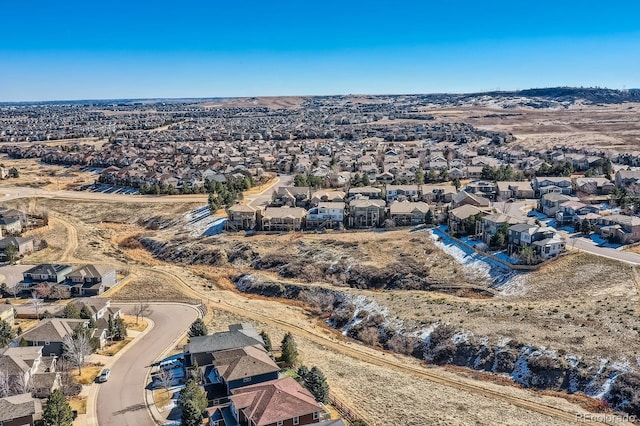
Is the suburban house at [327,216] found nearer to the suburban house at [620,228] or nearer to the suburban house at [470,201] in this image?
the suburban house at [470,201]

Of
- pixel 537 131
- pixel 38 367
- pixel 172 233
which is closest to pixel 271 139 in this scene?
pixel 537 131

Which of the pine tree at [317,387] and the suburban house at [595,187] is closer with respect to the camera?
the pine tree at [317,387]

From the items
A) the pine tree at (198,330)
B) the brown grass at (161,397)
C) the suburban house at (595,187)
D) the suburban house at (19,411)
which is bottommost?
the brown grass at (161,397)

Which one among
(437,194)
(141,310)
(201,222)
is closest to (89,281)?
(141,310)

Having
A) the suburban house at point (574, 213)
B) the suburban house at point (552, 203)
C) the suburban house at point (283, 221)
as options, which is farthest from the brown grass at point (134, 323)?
the suburban house at point (552, 203)

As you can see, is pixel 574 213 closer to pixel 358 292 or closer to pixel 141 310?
pixel 358 292

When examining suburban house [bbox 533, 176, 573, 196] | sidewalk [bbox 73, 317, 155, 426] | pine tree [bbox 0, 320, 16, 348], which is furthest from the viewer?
suburban house [bbox 533, 176, 573, 196]

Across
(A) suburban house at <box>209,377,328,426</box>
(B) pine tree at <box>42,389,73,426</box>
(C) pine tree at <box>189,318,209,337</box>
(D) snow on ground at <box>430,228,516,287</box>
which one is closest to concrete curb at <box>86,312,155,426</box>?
(B) pine tree at <box>42,389,73,426</box>

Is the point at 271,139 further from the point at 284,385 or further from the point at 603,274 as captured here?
the point at 284,385

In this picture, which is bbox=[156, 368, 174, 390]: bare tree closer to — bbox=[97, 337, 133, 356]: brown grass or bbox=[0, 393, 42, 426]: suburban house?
bbox=[97, 337, 133, 356]: brown grass
